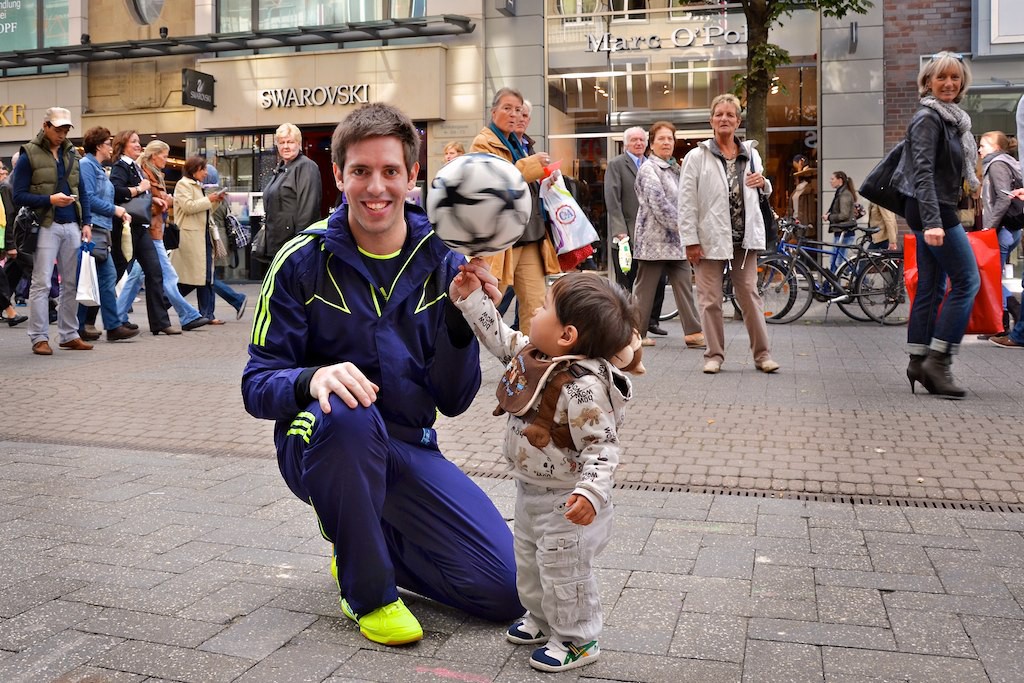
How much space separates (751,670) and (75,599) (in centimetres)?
206

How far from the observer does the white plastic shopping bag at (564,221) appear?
743 centimetres

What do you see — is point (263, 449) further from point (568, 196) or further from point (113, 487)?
point (568, 196)

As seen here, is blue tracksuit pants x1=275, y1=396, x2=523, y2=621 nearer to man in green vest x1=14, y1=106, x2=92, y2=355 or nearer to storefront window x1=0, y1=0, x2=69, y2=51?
man in green vest x1=14, y1=106, x2=92, y2=355

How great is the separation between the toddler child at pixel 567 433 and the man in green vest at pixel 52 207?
A: 8.51m

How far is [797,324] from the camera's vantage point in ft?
43.8

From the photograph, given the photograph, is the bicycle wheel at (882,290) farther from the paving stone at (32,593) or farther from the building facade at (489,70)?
the paving stone at (32,593)

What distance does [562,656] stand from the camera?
304cm

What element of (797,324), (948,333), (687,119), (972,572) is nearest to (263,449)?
(972,572)

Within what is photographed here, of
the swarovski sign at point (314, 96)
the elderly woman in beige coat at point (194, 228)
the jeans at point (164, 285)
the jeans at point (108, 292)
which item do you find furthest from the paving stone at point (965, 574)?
the swarovski sign at point (314, 96)

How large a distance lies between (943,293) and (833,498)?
3.16 meters

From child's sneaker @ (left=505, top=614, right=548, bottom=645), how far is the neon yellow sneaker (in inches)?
10.2

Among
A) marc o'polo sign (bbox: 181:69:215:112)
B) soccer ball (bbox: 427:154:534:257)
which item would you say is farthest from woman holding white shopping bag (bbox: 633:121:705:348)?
marc o'polo sign (bbox: 181:69:215:112)

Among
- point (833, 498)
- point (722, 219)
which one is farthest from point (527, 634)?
point (722, 219)

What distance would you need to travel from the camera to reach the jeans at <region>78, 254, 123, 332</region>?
11734 millimetres
